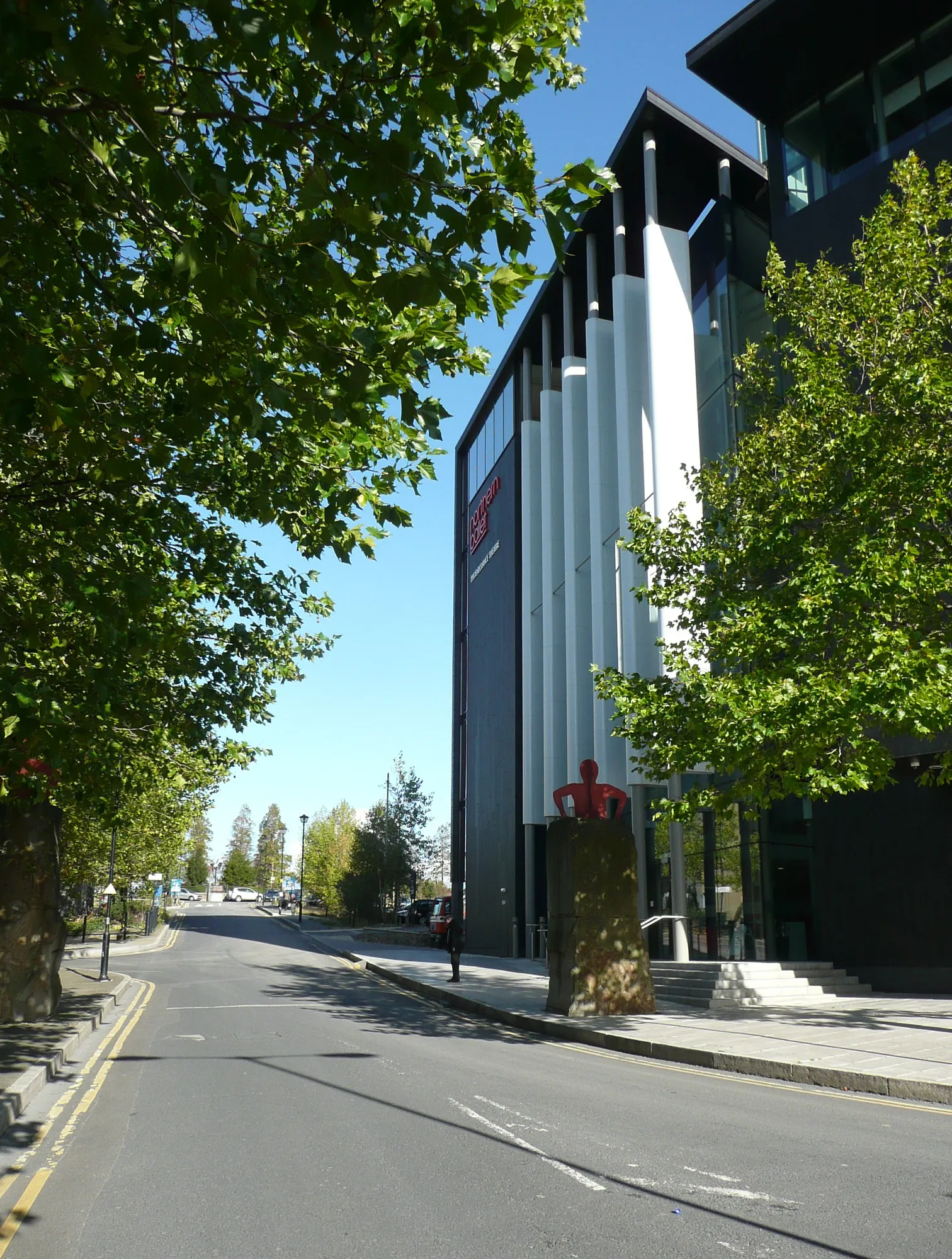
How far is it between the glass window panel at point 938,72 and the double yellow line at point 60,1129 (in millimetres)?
22551

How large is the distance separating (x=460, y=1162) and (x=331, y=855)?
69.5m

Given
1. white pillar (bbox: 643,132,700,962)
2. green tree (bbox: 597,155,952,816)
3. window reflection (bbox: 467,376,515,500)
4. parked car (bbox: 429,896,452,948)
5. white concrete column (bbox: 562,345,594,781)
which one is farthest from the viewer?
window reflection (bbox: 467,376,515,500)

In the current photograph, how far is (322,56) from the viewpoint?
4.29 meters

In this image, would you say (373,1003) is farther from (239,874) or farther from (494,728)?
(239,874)

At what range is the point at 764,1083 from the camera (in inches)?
426

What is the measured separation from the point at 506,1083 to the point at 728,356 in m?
19.8

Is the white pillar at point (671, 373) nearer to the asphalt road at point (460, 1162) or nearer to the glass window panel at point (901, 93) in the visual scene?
the glass window panel at point (901, 93)

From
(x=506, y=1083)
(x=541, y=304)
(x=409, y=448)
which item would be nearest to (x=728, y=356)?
(x=541, y=304)

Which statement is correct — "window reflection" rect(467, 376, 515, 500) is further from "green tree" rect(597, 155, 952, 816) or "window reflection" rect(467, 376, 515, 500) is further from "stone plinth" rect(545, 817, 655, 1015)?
"stone plinth" rect(545, 817, 655, 1015)

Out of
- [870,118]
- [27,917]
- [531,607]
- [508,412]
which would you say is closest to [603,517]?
[531,607]

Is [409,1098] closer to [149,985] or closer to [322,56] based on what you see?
[322,56]

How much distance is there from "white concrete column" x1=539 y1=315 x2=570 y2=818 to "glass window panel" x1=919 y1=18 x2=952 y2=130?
15790 millimetres

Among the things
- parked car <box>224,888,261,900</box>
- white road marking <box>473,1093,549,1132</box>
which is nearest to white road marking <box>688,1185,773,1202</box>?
white road marking <box>473,1093,549,1132</box>

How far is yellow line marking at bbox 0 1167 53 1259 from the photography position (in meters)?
5.57
